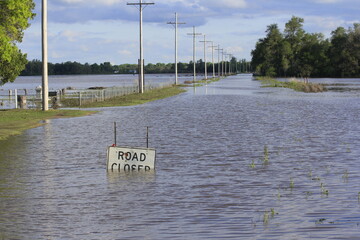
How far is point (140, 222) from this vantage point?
10.4m

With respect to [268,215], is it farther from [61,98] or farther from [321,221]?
[61,98]

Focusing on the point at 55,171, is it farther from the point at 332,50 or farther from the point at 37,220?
the point at 332,50

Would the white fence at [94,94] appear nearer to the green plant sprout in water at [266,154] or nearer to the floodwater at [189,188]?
the floodwater at [189,188]

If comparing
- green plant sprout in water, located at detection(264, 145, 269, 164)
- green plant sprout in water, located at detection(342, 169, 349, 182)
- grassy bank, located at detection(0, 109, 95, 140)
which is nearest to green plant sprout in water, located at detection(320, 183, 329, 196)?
green plant sprout in water, located at detection(342, 169, 349, 182)

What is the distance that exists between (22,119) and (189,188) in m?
20.9

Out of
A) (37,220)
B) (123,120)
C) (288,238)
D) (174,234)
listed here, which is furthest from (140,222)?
(123,120)

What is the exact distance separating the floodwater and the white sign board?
0.35 meters

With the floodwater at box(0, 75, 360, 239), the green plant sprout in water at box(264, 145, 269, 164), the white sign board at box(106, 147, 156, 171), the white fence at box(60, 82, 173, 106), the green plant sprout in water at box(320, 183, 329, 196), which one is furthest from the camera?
the white fence at box(60, 82, 173, 106)

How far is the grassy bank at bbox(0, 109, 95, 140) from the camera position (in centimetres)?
2678

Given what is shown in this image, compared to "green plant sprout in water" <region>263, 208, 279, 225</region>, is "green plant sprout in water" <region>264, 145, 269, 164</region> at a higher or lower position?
higher

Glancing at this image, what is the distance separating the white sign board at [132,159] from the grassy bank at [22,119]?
9699 millimetres

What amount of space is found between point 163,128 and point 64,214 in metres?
17.5

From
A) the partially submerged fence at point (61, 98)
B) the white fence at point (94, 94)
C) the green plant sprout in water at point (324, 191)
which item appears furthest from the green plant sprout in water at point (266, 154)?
the white fence at point (94, 94)

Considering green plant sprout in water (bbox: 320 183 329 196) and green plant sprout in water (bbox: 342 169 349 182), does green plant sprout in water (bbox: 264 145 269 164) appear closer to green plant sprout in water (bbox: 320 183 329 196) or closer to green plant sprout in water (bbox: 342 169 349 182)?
green plant sprout in water (bbox: 342 169 349 182)
